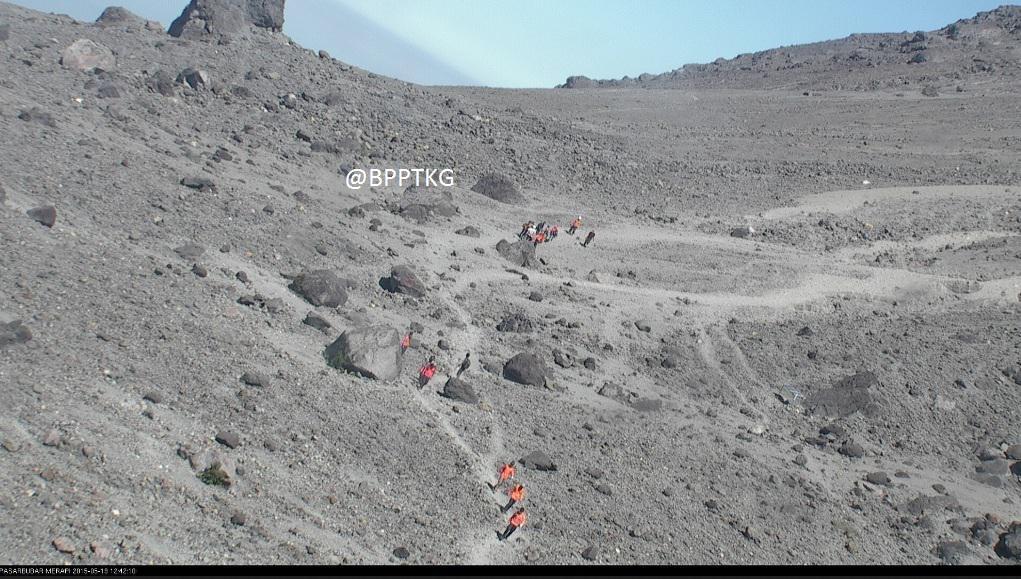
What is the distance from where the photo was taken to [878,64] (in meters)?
38.2

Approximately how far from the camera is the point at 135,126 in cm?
1778

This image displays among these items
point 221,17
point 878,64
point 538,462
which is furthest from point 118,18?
point 878,64

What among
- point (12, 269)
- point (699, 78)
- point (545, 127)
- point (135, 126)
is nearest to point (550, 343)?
point (12, 269)

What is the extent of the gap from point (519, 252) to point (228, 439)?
9.07 m

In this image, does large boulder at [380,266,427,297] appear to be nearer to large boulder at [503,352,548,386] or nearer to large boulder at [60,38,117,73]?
large boulder at [503,352,548,386]

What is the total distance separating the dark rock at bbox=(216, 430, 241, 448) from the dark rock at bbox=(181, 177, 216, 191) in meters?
7.48

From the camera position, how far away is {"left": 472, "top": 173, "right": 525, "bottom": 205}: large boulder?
2086cm

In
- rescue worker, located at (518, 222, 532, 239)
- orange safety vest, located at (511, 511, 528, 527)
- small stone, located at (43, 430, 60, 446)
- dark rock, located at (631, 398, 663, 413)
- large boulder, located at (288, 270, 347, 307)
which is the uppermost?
rescue worker, located at (518, 222, 532, 239)

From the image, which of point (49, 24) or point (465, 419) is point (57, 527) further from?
point (49, 24)

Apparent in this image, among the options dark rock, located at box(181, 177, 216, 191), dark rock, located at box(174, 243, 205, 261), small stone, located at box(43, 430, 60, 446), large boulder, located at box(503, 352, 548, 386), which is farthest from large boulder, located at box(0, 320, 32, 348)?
large boulder, located at box(503, 352, 548, 386)

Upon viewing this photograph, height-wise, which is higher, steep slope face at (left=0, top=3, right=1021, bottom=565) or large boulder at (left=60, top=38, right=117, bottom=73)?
large boulder at (left=60, top=38, right=117, bottom=73)

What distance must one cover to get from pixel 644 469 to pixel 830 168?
16.9 meters

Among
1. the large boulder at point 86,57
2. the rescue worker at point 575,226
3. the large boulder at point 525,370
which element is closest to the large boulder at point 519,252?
the rescue worker at point 575,226

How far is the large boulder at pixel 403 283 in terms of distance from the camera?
14758 mm
